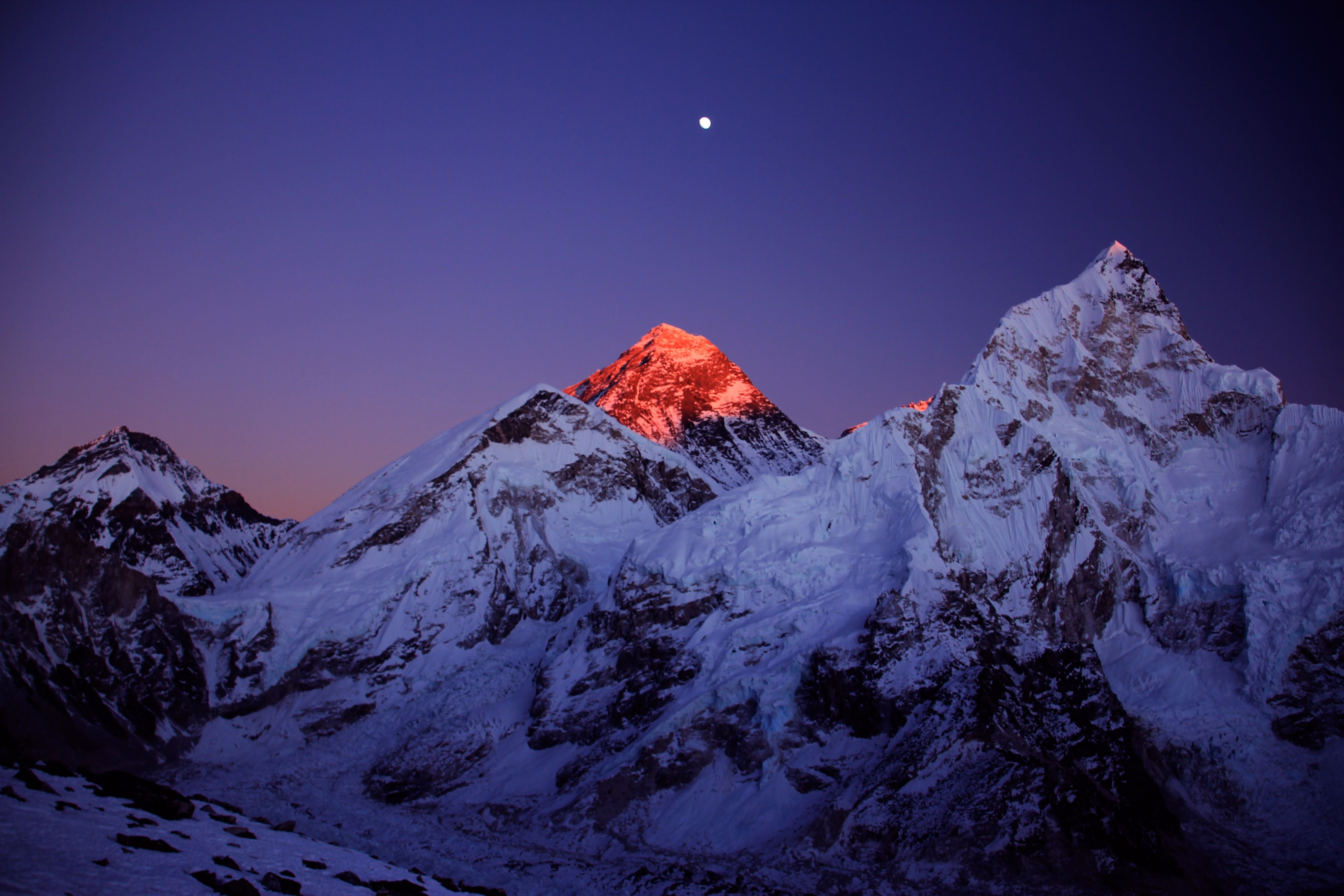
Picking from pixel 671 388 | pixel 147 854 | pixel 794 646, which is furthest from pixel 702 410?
pixel 147 854

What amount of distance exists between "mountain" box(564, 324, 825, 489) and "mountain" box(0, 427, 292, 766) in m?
72.6

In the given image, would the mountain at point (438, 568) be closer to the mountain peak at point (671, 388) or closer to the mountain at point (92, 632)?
the mountain at point (92, 632)

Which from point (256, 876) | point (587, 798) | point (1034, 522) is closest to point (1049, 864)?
point (587, 798)

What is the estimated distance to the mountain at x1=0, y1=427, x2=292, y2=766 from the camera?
82.8 meters

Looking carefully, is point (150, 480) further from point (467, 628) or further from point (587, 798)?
point (587, 798)

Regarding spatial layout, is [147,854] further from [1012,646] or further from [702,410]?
[702,410]

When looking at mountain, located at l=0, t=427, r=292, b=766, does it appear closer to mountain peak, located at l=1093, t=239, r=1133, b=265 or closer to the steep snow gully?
the steep snow gully

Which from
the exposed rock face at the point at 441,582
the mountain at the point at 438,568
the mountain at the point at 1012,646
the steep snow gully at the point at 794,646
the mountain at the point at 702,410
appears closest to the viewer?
the mountain at the point at 1012,646

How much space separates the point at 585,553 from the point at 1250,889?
7065cm

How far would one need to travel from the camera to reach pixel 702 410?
163875mm

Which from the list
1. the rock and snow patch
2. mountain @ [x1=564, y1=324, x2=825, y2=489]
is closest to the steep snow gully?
the rock and snow patch

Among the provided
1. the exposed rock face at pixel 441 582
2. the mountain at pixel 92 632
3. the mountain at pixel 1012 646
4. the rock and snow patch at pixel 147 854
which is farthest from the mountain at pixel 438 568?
the rock and snow patch at pixel 147 854

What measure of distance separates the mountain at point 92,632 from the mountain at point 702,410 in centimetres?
7256

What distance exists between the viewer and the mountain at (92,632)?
8275cm
